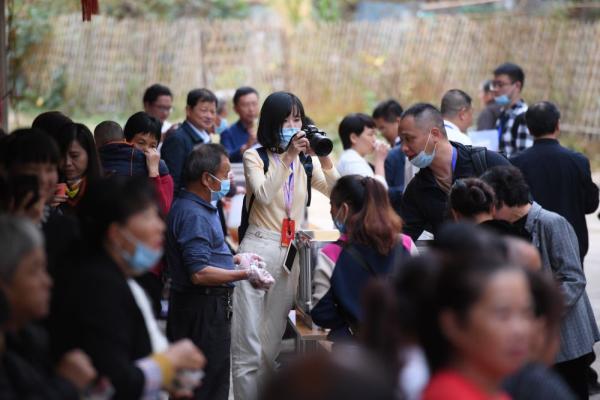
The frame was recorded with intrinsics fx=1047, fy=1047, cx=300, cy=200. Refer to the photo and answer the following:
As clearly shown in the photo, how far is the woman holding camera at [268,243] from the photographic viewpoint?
6.13 metres

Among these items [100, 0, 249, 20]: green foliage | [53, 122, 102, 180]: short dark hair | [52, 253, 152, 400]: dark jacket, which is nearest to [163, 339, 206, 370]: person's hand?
[52, 253, 152, 400]: dark jacket

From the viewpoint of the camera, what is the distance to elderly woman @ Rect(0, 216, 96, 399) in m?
2.95

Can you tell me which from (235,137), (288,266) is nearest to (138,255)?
(288,266)

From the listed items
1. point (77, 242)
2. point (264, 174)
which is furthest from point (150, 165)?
point (77, 242)

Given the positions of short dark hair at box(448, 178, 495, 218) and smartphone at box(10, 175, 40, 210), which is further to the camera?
short dark hair at box(448, 178, 495, 218)

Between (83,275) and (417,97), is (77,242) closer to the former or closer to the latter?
(83,275)

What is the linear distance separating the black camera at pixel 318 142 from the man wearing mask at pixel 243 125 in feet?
12.2

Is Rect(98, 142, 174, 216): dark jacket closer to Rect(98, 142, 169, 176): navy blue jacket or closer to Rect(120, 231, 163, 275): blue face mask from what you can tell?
Rect(98, 142, 169, 176): navy blue jacket

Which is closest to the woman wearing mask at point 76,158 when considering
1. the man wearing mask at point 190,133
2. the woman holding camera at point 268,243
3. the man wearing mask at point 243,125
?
the woman holding camera at point 268,243

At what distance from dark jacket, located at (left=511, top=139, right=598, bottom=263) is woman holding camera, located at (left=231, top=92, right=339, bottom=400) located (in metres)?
2.19

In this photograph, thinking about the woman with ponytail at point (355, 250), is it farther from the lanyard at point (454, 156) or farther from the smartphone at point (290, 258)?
the lanyard at point (454, 156)

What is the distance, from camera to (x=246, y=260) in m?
5.78

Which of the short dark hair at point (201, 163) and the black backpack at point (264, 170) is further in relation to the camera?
the black backpack at point (264, 170)

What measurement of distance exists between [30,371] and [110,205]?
0.67 m
